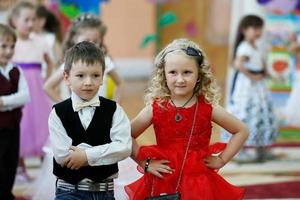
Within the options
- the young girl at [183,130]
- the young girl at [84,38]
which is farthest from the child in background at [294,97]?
the young girl at [183,130]

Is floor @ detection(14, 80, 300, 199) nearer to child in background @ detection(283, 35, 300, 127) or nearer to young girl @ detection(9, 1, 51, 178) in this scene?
young girl @ detection(9, 1, 51, 178)

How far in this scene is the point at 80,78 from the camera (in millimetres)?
2658

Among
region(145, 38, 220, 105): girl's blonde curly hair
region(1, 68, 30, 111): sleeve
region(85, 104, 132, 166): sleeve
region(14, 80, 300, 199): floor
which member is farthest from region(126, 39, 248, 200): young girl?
region(14, 80, 300, 199): floor

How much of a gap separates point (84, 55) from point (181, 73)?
42cm

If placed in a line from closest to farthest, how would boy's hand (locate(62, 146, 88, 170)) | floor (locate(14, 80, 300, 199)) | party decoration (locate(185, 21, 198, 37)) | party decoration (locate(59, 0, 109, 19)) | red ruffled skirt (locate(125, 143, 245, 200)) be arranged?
1. boy's hand (locate(62, 146, 88, 170))
2. red ruffled skirt (locate(125, 143, 245, 200))
3. floor (locate(14, 80, 300, 199))
4. party decoration (locate(59, 0, 109, 19))
5. party decoration (locate(185, 21, 198, 37))

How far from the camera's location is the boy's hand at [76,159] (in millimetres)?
2576

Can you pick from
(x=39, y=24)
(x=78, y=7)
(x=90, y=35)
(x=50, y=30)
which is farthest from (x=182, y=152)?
(x=78, y=7)

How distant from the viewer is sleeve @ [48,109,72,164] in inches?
102

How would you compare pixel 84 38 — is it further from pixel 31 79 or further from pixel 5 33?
pixel 31 79

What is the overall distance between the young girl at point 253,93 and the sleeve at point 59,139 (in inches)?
115

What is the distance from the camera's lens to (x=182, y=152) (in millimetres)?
2781

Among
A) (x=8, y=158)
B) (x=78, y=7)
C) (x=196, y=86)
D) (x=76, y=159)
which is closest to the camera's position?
(x=76, y=159)

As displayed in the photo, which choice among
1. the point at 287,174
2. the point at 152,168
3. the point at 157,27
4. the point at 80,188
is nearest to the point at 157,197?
the point at 152,168

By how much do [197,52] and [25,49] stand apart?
2359 mm
